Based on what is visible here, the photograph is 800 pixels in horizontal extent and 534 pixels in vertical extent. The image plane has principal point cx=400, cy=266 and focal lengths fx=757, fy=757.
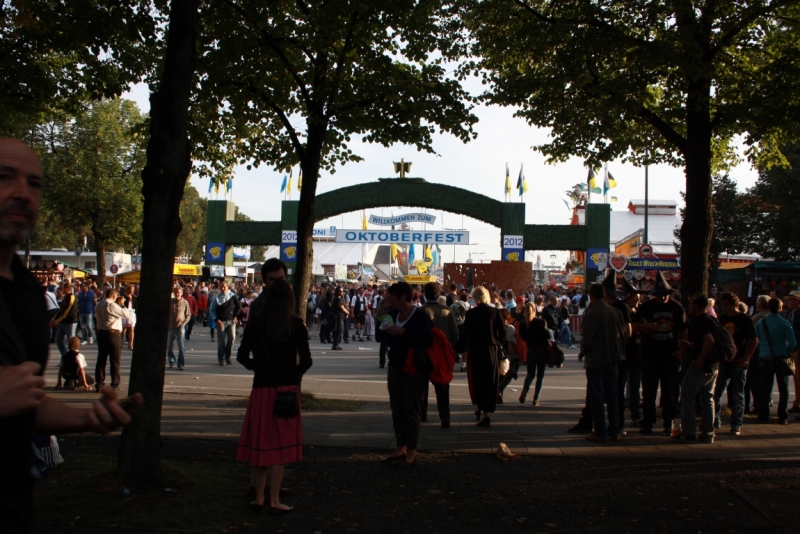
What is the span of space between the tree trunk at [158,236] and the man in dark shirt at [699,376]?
641cm

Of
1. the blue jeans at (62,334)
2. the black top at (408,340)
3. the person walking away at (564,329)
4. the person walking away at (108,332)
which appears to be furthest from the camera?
the person walking away at (564,329)

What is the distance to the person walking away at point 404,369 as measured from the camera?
806cm

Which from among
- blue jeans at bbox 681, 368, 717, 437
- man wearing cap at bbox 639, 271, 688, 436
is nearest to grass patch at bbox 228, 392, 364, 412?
man wearing cap at bbox 639, 271, 688, 436

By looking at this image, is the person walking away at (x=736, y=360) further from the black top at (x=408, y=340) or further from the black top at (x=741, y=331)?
the black top at (x=408, y=340)

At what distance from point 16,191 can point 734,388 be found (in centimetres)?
1014

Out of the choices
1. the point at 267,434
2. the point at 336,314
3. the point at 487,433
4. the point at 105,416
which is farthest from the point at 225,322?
the point at 105,416

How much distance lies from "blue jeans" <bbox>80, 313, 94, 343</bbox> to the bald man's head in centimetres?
2198

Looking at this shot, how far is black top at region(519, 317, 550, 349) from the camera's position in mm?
12789

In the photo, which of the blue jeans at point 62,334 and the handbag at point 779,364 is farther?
the blue jeans at point 62,334

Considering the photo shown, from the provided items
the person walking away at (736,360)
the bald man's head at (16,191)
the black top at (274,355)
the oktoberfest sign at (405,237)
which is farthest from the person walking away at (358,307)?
the bald man's head at (16,191)

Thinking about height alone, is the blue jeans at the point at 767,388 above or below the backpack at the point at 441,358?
below

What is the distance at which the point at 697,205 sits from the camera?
476 inches

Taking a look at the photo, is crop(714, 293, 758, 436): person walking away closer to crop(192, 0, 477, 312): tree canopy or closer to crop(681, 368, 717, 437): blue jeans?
crop(681, 368, 717, 437): blue jeans

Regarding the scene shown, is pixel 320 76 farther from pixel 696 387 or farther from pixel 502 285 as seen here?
pixel 502 285
